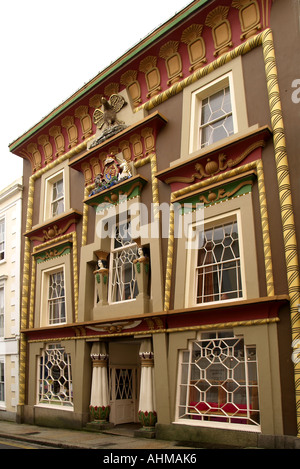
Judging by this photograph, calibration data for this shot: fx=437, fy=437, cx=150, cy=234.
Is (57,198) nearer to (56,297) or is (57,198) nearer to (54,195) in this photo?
(54,195)

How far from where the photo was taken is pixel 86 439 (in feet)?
37.1

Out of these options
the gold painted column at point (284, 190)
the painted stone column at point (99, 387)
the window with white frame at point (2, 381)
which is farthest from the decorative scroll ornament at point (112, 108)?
the window with white frame at point (2, 381)

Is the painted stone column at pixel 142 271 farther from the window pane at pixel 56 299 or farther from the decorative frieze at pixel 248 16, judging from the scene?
the decorative frieze at pixel 248 16

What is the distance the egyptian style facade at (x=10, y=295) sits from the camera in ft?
54.0

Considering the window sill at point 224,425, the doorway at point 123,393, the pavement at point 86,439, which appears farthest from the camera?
the doorway at point 123,393

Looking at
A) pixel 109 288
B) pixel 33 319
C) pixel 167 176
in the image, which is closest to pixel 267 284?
pixel 167 176

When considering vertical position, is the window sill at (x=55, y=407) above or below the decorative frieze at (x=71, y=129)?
below

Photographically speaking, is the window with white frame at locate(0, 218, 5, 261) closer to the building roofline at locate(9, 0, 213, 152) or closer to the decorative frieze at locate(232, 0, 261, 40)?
the building roofline at locate(9, 0, 213, 152)

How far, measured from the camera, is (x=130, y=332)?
12.1 metres

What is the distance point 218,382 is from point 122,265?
4.83 metres

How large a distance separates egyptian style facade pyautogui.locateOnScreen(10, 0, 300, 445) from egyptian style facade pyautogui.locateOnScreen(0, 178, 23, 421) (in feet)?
2.82

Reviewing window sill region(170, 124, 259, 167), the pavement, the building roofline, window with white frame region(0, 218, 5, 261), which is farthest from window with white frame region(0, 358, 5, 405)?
window sill region(170, 124, 259, 167)

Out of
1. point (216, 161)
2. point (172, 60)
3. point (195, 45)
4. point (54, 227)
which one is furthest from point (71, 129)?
point (216, 161)

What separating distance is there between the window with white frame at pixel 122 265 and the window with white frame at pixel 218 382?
2983 mm
